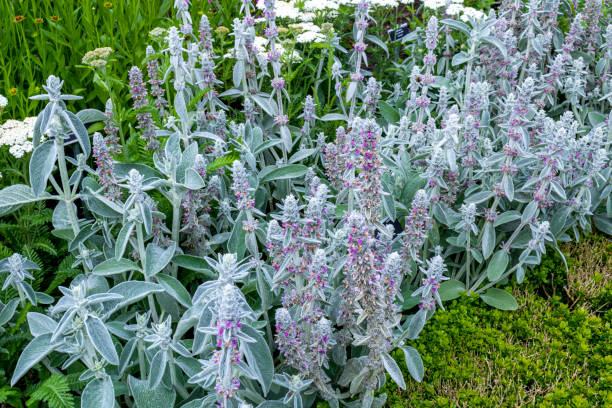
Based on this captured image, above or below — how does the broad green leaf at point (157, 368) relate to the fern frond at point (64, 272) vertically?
above

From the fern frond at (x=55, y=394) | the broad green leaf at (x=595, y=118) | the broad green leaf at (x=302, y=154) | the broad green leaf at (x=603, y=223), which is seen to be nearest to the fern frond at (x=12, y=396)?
the fern frond at (x=55, y=394)

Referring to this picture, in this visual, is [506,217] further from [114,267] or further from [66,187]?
[66,187]

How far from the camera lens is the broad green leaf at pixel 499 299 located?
2.47 meters

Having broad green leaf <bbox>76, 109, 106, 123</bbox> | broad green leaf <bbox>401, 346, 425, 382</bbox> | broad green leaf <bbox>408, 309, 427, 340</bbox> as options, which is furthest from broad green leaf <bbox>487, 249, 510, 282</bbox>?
broad green leaf <bbox>76, 109, 106, 123</bbox>

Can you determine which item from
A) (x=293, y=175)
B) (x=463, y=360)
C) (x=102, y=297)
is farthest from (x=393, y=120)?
(x=102, y=297)

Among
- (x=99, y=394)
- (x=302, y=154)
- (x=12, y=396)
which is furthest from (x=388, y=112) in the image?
(x=12, y=396)

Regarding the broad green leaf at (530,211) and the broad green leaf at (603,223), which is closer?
the broad green leaf at (530,211)

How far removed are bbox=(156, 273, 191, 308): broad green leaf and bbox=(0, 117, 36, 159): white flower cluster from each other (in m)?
0.90

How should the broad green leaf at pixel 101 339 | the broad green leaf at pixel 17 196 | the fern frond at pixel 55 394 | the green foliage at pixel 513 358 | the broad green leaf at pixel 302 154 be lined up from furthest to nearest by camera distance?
the broad green leaf at pixel 302 154
the green foliage at pixel 513 358
the broad green leaf at pixel 17 196
the fern frond at pixel 55 394
the broad green leaf at pixel 101 339

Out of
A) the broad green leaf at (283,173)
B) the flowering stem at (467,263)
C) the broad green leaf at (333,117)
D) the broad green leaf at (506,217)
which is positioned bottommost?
the flowering stem at (467,263)

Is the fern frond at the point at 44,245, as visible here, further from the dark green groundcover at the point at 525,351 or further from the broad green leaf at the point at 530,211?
the broad green leaf at the point at 530,211

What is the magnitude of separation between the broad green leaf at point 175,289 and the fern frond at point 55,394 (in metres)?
0.44

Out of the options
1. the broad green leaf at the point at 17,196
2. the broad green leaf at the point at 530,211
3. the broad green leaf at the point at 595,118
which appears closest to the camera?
the broad green leaf at the point at 17,196

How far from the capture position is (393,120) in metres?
3.39
